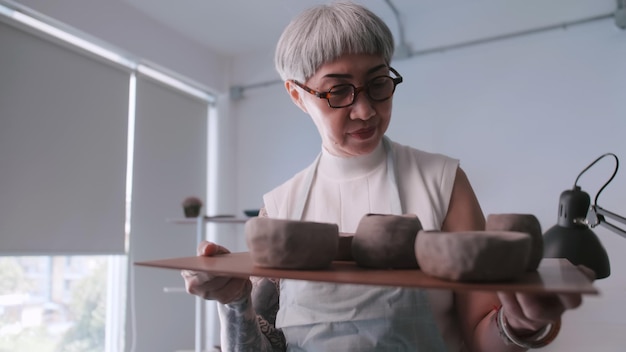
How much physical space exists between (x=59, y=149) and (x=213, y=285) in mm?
2290

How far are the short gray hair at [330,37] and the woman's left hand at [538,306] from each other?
399mm

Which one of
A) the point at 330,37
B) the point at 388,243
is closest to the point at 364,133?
the point at 330,37

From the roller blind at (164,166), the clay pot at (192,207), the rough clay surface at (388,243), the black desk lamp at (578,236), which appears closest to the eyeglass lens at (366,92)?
the rough clay surface at (388,243)

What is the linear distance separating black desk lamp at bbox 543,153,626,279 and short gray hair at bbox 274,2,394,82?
0.60 metres

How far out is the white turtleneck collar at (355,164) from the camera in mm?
797

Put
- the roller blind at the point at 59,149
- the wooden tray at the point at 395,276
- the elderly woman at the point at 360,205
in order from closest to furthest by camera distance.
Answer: the wooden tray at the point at 395,276 → the elderly woman at the point at 360,205 → the roller blind at the point at 59,149

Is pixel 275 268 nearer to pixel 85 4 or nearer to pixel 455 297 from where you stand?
pixel 455 297

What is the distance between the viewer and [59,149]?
2502 millimetres

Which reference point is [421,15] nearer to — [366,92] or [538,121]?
[538,121]

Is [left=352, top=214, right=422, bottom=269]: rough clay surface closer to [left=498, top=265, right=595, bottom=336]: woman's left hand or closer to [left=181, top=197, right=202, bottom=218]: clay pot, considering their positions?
[left=498, top=265, right=595, bottom=336]: woman's left hand

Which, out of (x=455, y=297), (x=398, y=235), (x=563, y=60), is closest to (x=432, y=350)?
(x=455, y=297)

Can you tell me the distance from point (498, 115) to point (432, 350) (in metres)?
2.38

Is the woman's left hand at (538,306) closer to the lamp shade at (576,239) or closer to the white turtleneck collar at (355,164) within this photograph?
the white turtleneck collar at (355,164)

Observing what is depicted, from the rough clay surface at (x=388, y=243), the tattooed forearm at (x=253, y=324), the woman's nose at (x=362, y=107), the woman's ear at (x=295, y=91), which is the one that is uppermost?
the woman's ear at (x=295, y=91)
